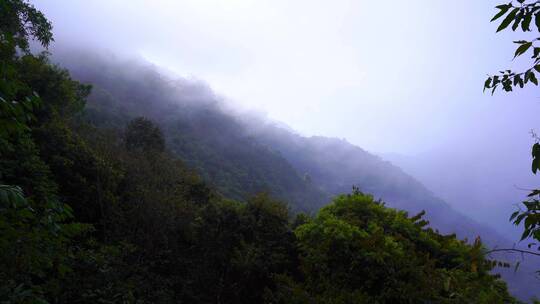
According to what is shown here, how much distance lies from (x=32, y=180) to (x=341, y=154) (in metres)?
136

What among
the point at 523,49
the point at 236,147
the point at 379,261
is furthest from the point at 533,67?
the point at 236,147

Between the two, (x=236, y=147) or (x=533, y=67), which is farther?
(x=236, y=147)

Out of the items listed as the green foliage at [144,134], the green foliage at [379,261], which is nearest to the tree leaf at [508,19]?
the green foliage at [379,261]

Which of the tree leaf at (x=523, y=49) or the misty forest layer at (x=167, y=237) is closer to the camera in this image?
the tree leaf at (x=523, y=49)

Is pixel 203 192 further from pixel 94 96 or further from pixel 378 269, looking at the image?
pixel 94 96

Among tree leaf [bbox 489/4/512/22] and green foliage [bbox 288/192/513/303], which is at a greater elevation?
tree leaf [bbox 489/4/512/22]

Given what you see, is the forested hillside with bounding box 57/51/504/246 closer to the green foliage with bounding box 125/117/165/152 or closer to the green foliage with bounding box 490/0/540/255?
the green foliage with bounding box 125/117/165/152

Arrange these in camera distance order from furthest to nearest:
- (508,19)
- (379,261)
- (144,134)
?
(144,134) → (379,261) → (508,19)

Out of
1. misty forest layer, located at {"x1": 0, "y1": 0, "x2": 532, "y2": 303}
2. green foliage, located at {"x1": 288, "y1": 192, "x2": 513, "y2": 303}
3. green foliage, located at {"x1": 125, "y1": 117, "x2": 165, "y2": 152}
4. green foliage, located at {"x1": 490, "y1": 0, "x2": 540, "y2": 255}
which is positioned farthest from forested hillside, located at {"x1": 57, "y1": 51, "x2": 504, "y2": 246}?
green foliage, located at {"x1": 490, "y1": 0, "x2": 540, "y2": 255}

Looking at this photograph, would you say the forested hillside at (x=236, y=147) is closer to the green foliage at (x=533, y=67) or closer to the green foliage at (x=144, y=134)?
the green foliage at (x=144, y=134)

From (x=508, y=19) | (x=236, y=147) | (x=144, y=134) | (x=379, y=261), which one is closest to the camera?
(x=508, y=19)

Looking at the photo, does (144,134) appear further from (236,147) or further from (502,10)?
(236,147)

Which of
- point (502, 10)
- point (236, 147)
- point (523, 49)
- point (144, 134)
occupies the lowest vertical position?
point (236, 147)

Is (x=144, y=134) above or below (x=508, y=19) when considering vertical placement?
below
